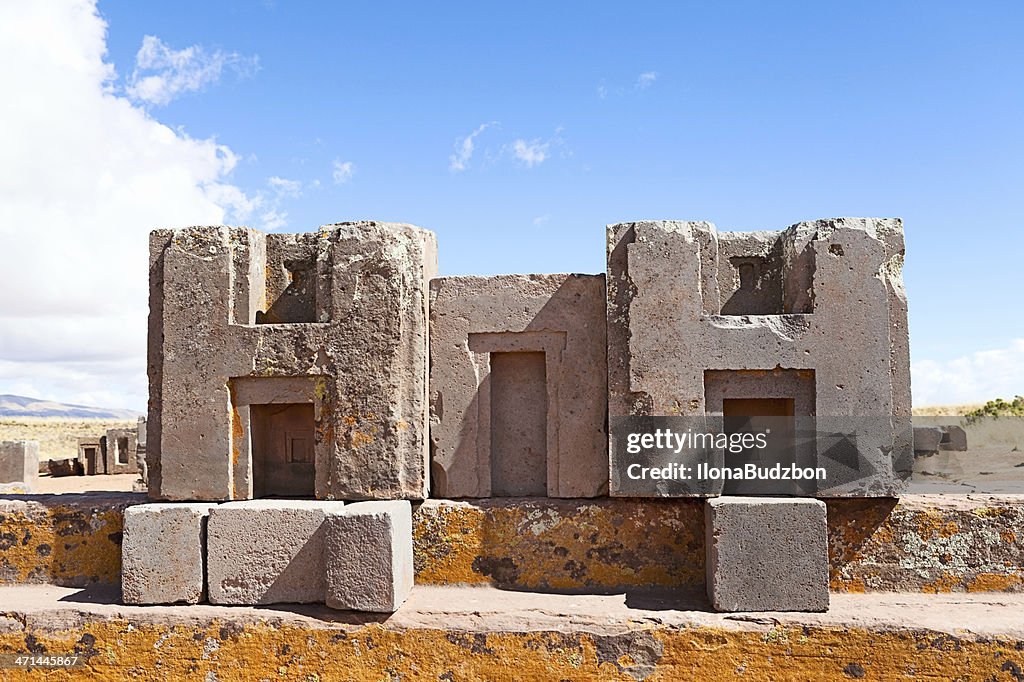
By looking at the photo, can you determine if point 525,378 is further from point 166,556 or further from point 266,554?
point 166,556

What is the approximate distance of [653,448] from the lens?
428cm

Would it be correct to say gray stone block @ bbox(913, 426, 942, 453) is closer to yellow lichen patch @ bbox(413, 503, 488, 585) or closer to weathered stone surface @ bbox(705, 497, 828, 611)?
weathered stone surface @ bbox(705, 497, 828, 611)

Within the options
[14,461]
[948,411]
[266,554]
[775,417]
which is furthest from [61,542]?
[948,411]

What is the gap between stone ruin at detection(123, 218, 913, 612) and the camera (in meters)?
4.14

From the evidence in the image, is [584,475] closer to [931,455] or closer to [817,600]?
[817,600]

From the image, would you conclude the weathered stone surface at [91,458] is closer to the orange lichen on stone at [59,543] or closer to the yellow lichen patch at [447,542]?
the orange lichen on stone at [59,543]

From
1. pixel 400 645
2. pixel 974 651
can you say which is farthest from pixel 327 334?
pixel 974 651

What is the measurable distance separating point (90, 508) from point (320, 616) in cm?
176

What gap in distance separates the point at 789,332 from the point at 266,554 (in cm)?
298

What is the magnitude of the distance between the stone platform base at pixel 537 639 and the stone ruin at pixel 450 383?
5.9 inches

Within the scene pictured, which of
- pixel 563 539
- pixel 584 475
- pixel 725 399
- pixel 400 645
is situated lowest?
pixel 400 645

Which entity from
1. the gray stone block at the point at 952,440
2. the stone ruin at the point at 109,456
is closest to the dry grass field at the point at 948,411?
the gray stone block at the point at 952,440

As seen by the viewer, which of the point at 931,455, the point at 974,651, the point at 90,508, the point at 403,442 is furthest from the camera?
the point at 931,455

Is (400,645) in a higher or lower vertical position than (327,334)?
lower
